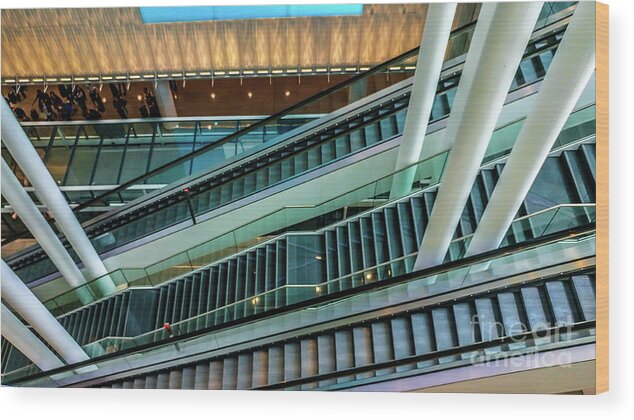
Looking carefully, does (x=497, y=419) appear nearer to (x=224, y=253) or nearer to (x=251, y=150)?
(x=224, y=253)

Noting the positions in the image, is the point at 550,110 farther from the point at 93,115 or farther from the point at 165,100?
the point at 93,115

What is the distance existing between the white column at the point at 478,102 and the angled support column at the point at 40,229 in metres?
3.74

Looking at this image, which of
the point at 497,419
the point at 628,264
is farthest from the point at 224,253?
the point at 628,264

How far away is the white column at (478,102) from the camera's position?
2.77 meters

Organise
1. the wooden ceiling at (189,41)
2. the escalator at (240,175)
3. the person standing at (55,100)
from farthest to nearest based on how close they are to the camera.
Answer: the person standing at (55,100), the escalator at (240,175), the wooden ceiling at (189,41)

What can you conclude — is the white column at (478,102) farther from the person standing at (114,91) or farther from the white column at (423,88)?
the person standing at (114,91)

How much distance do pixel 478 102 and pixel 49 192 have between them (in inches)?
173

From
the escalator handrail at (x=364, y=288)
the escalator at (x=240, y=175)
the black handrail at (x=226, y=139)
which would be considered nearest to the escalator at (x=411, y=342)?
→ the escalator handrail at (x=364, y=288)

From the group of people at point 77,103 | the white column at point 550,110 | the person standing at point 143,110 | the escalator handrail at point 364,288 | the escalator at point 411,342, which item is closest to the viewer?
the white column at point 550,110

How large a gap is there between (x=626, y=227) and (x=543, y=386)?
4.13 ft

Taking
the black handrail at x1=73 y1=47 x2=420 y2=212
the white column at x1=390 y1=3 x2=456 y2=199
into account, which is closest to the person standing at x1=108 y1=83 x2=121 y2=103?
the black handrail at x1=73 y1=47 x2=420 y2=212

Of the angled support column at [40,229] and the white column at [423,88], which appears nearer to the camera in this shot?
the white column at [423,88]

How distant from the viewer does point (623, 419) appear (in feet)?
11.7

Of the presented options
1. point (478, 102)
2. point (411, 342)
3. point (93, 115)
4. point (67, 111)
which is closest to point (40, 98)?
point (67, 111)
